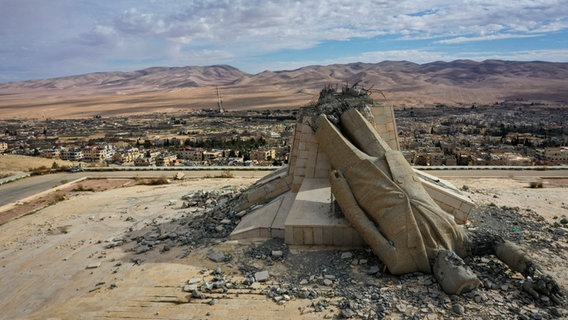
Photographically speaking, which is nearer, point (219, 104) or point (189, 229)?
point (189, 229)

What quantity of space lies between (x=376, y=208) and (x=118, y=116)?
124854mm

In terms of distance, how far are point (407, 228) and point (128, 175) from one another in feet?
69.4

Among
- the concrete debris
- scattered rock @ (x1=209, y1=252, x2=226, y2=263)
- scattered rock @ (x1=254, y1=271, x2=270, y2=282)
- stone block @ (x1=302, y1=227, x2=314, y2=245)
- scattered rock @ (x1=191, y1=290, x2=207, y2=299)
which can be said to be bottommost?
the concrete debris

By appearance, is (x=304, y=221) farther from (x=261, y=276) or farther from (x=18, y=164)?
(x=18, y=164)

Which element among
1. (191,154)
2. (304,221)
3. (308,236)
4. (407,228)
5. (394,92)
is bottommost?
(191,154)

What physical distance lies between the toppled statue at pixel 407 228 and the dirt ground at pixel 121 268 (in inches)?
31.5

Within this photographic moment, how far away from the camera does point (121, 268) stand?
1073 cm

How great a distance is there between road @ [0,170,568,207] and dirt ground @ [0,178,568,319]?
13.7 feet

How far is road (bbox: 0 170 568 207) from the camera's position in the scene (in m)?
22.0

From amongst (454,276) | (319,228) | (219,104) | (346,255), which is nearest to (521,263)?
(454,276)

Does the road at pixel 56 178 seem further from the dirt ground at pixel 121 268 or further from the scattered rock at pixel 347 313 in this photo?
the scattered rock at pixel 347 313

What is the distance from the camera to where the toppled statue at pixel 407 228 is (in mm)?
8117

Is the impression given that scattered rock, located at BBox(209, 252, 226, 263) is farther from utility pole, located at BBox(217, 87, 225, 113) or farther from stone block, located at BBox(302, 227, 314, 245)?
utility pole, located at BBox(217, 87, 225, 113)

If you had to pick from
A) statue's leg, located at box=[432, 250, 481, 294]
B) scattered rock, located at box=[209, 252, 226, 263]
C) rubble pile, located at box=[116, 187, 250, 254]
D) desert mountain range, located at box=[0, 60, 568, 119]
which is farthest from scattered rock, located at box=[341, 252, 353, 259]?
desert mountain range, located at box=[0, 60, 568, 119]
